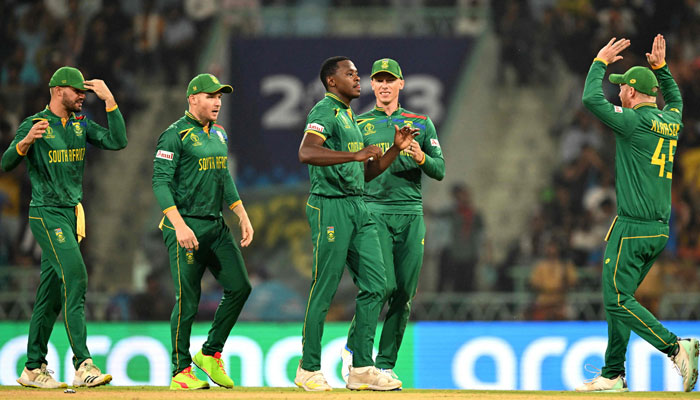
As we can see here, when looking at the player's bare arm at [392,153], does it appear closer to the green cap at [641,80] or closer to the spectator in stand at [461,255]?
the green cap at [641,80]

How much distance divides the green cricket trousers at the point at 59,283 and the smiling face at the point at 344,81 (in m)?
2.01

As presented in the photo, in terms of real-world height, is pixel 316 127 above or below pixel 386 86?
below

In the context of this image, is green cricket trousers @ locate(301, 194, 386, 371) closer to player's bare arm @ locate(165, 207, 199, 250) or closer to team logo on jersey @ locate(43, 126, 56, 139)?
player's bare arm @ locate(165, 207, 199, 250)

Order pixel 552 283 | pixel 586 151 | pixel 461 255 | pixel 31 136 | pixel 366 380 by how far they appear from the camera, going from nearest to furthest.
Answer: pixel 366 380, pixel 31 136, pixel 552 283, pixel 461 255, pixel 586 151

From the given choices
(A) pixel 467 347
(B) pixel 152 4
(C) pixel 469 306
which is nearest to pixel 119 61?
(B) pixel 152 4

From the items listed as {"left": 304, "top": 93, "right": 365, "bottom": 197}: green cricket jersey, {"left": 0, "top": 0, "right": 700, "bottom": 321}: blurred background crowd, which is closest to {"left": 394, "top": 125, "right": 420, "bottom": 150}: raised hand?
{"left": 304, "top": 93, "right": 365, "bottom": 197}: green cricket jersey

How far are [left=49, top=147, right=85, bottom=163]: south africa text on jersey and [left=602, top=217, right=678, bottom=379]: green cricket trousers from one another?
3655 millimetres

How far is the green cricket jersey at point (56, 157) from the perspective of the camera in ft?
21.2

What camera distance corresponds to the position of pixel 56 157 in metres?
6.49

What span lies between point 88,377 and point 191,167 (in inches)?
59.6

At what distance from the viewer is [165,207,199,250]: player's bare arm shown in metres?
6.09

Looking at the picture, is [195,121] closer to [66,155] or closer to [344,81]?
[66,155]

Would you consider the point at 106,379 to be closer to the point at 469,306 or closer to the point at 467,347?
the point at 467,347

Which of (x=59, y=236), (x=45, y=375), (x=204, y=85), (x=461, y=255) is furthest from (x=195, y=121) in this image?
(x=461, y=255)
